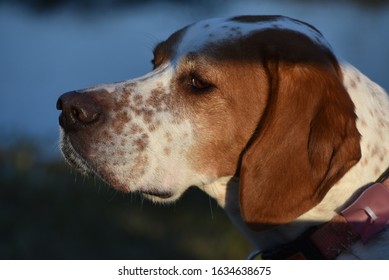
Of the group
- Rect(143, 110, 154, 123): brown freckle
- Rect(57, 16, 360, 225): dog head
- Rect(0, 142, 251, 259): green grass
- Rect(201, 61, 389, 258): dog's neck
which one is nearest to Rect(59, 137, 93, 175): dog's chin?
Rect(57, 16, 360, 225): dog head

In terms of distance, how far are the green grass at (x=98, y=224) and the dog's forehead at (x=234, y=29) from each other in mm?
1767

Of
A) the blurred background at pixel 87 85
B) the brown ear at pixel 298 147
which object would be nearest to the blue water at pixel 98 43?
the blurred background at pixel 87 85

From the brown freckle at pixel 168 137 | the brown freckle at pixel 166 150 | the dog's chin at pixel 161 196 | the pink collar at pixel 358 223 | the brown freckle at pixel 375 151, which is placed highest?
the brown freckle at pixel 375 151

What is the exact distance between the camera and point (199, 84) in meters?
2.99

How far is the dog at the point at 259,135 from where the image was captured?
2.69 m

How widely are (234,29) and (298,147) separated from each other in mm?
546

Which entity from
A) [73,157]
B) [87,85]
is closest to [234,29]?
[73,157]

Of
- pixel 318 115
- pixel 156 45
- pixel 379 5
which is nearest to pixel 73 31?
pixel 379 5

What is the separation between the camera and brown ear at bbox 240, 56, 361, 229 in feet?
8.80

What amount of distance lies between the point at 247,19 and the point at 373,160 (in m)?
0.73

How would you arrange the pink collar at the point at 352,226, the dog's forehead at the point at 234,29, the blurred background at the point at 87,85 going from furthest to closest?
the blurred background at the point at 87,85
the dog's forehead at the point at 234,29
the pink collar at the point at 352,226

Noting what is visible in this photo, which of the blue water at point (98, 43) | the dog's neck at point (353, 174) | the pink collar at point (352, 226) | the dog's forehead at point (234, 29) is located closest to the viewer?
the pink collar at point (352, 226)

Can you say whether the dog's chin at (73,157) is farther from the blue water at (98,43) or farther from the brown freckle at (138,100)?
the blue water at (98,43)

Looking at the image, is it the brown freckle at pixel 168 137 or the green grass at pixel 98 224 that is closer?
the brown freckle at pixel 168 137
